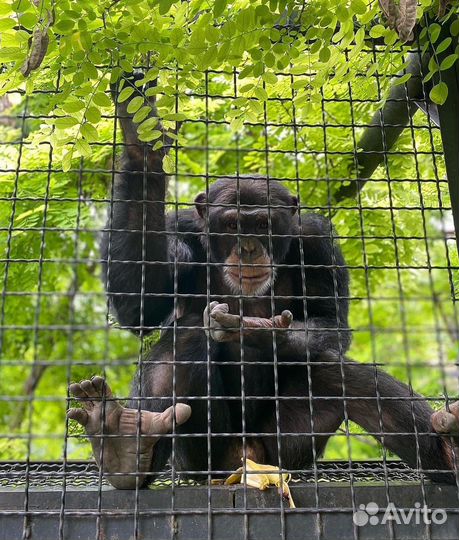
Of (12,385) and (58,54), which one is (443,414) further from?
(12,385)

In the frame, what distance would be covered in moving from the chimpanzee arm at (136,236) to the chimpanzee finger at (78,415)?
793 millimetres

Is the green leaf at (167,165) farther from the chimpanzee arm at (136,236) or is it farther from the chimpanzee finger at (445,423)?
the chimpanzee finger at (445,423)

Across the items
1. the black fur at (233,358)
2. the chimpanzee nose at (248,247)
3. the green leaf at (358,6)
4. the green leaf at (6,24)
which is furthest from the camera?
the chimpanzee nose at (248,247)

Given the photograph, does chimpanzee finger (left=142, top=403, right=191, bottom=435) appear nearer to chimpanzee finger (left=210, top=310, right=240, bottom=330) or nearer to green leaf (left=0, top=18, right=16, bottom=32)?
chimpanzee finger (left=210, top=310, right=240, bottom=330)

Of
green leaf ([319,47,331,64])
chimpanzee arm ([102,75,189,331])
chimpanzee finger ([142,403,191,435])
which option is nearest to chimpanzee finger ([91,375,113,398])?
chimpanzee finger ([142,403,191,435])

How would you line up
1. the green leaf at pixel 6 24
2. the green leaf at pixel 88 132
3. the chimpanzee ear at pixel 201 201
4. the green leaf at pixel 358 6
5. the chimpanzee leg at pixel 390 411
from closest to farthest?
the green leaf at pixel 6 24 → the green leaf at pixel 358 6 → the green leaf at pixel 88 132 → the chimpanzee leg at pixel 390 411 → the chimpanzee ear at pixel 201 201

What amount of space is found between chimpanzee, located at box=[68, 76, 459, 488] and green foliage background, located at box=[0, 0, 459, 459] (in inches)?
10.1

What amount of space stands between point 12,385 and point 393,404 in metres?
8.42

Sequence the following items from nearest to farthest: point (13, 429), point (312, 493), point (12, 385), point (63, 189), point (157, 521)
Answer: point (157, 521) < point (312, 493) < point (63, 189) < point (13, 429) < point (12, 385)

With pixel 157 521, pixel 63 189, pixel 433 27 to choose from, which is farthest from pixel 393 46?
pixel 63 189

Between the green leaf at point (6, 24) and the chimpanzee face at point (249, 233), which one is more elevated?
the green leaf at point (6, 24)

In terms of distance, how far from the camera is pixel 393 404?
418 centimetres

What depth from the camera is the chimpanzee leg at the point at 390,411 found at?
3.91 m

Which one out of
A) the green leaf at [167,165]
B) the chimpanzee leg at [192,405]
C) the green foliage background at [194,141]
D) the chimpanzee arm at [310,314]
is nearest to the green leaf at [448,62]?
the green foliage background at [194,141]
